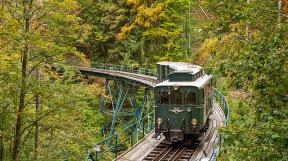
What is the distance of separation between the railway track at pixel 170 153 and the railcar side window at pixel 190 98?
180cm

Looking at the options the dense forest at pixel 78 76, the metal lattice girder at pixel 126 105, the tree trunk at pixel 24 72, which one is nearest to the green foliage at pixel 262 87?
the dense forest at pixel 78 76

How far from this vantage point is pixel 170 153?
48.5ft

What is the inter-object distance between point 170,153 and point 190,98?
6.86 ft

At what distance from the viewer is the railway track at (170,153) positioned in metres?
13.9

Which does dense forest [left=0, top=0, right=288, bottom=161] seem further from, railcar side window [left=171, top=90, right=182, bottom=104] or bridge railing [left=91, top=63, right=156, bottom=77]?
bridge railing [left=91, top=63, right=156, bottom=77]

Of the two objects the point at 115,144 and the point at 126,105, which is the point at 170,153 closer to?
the point at 115,144

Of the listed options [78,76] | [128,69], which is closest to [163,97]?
[78,76]

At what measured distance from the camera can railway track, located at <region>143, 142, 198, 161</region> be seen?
13.9 m

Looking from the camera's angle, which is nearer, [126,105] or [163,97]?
[163,97]

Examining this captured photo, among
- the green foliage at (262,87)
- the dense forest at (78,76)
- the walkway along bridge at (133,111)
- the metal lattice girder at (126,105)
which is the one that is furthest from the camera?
the metal lattice girder at (126,105)

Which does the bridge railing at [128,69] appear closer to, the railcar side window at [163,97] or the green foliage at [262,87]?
the railcar side window at [163,97]

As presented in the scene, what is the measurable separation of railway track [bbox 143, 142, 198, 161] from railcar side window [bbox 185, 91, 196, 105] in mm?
1796

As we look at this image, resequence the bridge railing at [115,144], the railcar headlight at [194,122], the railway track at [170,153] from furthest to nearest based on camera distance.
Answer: the railcar headlight at [194,122] → the railway track at [170,153] → the bridge railing at [115,144]

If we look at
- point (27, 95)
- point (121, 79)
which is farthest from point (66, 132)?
point (121, 79)
